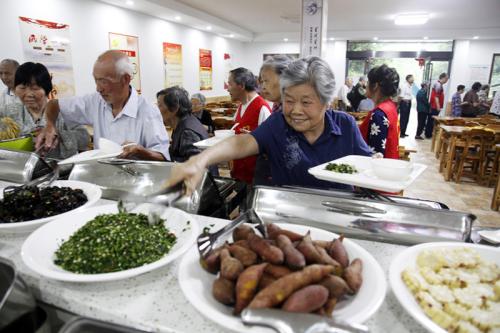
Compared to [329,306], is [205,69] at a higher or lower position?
higher

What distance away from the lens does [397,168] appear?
4.18 feet

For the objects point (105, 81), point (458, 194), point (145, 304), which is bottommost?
point (458, 194)

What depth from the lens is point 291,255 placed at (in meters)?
0.80

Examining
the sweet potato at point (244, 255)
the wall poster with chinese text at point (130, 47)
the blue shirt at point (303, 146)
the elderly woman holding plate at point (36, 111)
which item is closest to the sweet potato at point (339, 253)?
the sweet potato at point (244, 255)

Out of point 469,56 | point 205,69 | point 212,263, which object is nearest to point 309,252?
point 212,263

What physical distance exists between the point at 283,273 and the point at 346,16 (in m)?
9.82

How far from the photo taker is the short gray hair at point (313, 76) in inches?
61.9

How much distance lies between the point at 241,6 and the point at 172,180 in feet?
26.4

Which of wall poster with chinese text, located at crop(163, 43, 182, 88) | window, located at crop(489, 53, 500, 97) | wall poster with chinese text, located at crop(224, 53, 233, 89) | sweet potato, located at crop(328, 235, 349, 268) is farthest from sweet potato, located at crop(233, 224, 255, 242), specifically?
window, located at crop(489, 53, 500, 97)

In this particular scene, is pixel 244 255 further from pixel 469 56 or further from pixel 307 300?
pixel 469 56

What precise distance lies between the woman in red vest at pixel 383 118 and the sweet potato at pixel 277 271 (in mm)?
1943

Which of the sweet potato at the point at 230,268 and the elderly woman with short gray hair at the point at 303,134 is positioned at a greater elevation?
the elderly woman with short gray hair at the point at 303,134

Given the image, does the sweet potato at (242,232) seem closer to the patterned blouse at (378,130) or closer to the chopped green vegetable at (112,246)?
the chopped green vegetable at (112,246)

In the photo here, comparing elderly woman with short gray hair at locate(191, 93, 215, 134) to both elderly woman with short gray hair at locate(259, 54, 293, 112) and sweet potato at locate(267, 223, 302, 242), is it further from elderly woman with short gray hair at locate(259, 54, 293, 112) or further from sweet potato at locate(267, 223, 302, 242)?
sweet potato at locate(267, 223, 302, 242)
